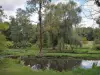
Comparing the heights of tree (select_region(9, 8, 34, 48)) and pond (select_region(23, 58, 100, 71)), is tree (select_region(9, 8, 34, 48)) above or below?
above

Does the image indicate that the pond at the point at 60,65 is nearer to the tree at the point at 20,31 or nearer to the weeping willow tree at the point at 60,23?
the weeping willow tree at the point at 60,23

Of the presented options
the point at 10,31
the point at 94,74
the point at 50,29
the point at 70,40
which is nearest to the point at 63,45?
the point at 70,40

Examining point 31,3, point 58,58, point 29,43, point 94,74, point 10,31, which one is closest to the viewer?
point 94,74

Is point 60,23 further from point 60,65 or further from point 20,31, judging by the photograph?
point 20,31

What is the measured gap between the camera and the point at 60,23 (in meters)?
53.4

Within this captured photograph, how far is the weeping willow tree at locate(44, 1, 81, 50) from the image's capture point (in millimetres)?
50594

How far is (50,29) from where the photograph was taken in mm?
50375

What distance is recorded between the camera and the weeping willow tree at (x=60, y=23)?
50.6 m

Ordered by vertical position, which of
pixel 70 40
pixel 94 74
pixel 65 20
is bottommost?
pixel 94 74

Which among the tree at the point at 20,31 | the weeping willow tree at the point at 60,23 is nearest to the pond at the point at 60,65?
the weeping willow tree at the point at 60,23

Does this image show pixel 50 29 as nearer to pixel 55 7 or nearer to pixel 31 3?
pixel 55 7

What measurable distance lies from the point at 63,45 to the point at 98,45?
37.0 feet

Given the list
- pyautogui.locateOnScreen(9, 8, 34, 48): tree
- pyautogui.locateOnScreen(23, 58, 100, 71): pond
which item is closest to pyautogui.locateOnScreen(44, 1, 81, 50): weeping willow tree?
pyautogui.locateOnScreen(23, 58, 100, 71): pond

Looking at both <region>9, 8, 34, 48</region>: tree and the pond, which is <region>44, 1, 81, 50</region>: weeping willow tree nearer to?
the pond
